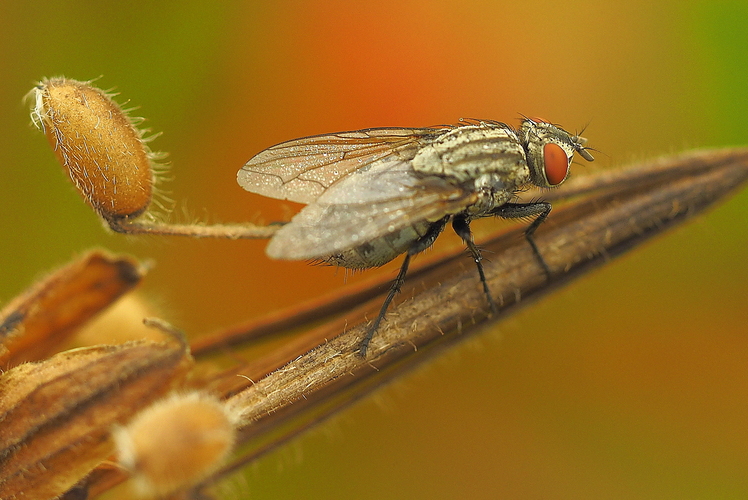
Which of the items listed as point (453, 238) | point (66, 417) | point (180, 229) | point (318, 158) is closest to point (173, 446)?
point (66, 417)

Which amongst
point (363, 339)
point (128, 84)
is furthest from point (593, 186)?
point (128, 84)

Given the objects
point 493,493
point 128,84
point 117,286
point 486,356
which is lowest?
point 493,493

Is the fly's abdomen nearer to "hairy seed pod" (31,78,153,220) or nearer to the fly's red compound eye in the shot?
the fly's red compound eye

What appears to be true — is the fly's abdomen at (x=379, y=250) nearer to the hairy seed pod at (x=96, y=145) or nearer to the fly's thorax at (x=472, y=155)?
the fly's thorax at (x=472, y=155)

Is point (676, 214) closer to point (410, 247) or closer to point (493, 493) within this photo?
point (410, 247)

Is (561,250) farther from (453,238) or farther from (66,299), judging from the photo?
(66,299)

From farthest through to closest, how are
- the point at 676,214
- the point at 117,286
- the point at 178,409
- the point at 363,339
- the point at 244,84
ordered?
the point at 244,84 < the point at 676,214 < the point at 117,286 < the point at 363,339 < the point at 178,409

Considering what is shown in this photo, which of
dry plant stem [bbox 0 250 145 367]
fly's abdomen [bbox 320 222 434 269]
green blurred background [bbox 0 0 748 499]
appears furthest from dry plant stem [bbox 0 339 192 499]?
green blurred background [bbox 0 0 748 499]

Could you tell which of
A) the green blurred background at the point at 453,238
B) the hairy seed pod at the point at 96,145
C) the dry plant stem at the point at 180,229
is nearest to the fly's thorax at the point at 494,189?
the green blurred background at the point at 453,238
